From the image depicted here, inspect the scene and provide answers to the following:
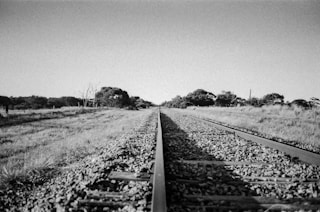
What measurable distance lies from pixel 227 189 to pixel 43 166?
3.25 m

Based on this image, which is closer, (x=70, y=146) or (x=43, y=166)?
(x=43, y=166)

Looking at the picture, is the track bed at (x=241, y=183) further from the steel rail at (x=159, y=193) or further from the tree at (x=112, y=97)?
the tree at (x=112, y=97)

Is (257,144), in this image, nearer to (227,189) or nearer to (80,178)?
(227,189)

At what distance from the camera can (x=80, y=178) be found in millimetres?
2438

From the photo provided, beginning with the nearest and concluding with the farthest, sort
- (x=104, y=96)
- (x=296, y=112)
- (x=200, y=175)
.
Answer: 1. (x=200, y=175)
2. (x=296, y=112)
3. (x=104, y=96)

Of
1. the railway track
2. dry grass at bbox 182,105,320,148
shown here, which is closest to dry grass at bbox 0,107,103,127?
the railway track

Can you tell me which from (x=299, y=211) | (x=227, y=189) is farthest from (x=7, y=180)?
(x=299, y=211)

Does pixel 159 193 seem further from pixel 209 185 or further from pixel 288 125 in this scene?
pixel 288 125

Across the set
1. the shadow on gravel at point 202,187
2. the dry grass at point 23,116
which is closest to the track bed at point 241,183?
the shadow on gravel at point 202,187

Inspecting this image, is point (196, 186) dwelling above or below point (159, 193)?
below

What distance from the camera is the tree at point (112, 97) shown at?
59938 millimetres

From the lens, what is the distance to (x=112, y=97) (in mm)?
60500

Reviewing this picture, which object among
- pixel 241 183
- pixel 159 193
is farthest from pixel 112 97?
pixel 159 193

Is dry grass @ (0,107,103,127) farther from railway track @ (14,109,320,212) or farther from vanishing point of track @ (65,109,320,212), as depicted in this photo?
vanishing point of track @ (65,109,320,212)
